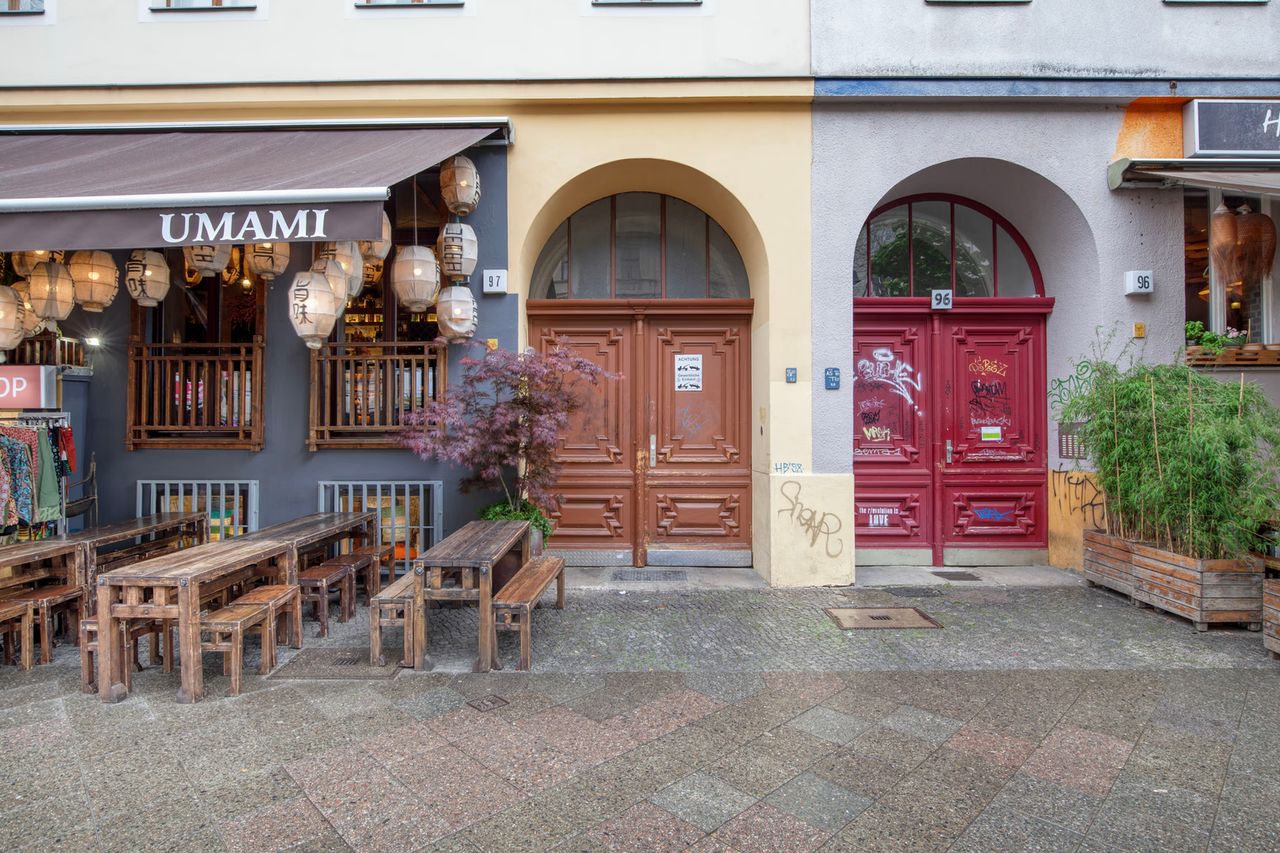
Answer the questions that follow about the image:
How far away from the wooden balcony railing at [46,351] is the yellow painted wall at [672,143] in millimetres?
2327

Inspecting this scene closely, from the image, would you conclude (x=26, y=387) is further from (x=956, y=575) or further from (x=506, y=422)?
(x=956, y=575)

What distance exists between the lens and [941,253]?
7285mm

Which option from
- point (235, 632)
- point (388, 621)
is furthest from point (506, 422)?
point (235, 632)

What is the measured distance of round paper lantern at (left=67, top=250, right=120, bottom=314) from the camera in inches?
221

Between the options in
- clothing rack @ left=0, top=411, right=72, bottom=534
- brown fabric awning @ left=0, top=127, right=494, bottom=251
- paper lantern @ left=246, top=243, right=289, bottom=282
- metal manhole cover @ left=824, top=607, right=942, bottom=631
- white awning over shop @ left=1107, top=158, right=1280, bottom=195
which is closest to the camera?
brown fabric awning @ left=0, top=127, right=494, bottom=251

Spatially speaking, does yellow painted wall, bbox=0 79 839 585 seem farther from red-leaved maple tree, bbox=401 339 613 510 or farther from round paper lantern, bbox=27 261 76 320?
round paper lantern, bbox=27 261 76 320

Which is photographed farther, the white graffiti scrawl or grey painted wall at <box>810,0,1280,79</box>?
the white graffiti scrawl

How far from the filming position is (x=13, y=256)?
588 centimetres

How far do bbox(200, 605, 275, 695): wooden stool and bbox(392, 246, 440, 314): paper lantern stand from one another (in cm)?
293

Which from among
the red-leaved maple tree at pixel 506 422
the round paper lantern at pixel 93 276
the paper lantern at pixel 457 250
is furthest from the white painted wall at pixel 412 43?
the red-leaved maple tree at pixel 506 422

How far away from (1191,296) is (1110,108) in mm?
2191

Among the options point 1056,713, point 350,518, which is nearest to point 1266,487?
point 1056,713

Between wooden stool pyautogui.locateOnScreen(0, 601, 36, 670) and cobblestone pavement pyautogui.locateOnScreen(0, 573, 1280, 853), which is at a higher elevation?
wooden stool pyautogui.locateOnScreen(0, 601, 36, 670)

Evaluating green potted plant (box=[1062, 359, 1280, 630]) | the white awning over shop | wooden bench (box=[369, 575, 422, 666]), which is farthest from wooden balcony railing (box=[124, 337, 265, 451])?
the white awning over shop
